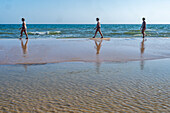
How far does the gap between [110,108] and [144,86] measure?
1318 mm

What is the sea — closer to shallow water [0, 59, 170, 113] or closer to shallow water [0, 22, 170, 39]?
shallow water [0, 22, 170, 39]

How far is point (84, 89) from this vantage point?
394 centimetres

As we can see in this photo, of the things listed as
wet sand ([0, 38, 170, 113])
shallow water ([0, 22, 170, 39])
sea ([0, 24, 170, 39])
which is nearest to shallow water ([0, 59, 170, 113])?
wet sand ([0, 38, 170, 113])

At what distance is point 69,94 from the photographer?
12.1ft

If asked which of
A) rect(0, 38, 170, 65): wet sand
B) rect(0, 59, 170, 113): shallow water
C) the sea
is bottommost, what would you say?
rect(0, 59, 170, 113): shallow water

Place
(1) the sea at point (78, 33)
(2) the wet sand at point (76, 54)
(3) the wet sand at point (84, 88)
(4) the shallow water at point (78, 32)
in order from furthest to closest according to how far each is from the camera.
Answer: (4) the shallow water at point (78, 32), (1) the sea at point (78, 33), (2) the wet sand at point (76, 54), (3) the wet sand at point (84, 88)

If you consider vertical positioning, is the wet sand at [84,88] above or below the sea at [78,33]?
below

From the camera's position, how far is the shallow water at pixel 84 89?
10.4 feet

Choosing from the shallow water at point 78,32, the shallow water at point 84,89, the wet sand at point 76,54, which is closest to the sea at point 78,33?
the shallow water at point 78,32

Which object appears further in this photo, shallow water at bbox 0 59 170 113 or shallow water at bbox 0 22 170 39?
shallow water at bbox 0 22 170 39

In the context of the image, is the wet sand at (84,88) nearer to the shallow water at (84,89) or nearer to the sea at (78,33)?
the shallow water at (84,89)

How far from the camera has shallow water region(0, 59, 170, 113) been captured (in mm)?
3182

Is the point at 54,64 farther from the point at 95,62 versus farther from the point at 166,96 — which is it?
the point at 166,96

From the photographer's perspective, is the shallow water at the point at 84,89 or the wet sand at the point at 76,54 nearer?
the shallow water at the point at 84,89
